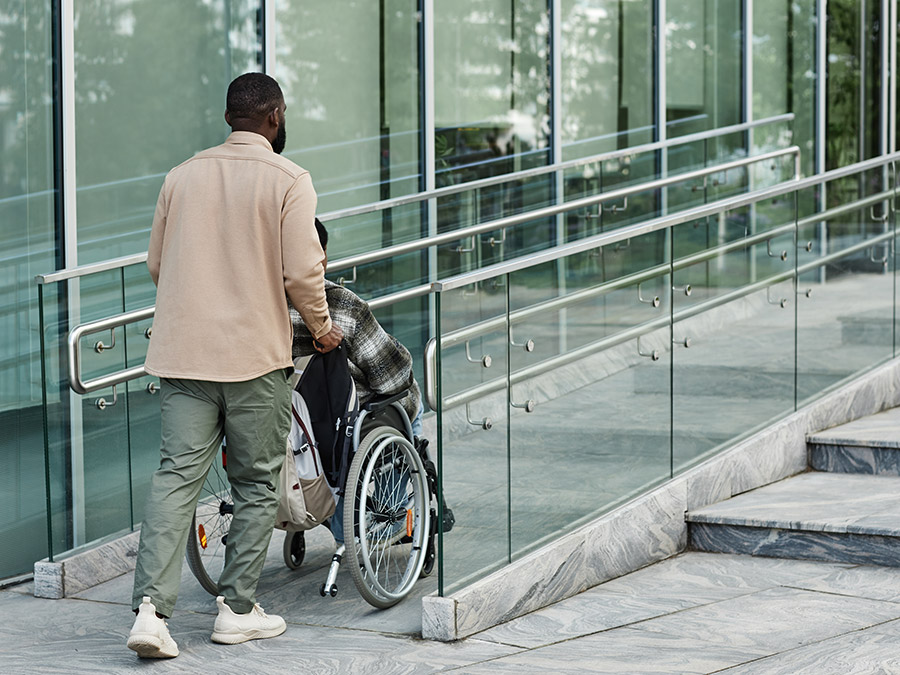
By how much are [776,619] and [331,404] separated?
1.53 meters

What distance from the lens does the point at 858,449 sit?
5707 mm

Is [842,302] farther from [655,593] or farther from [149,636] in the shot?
[149,636]

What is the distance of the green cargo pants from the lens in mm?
3699

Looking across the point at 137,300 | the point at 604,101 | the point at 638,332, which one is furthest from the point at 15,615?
the point at 604,101

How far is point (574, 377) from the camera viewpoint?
15.1 feet

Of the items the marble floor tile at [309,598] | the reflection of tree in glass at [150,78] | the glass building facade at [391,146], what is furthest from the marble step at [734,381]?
the reflection of tree in glass at [150,78]

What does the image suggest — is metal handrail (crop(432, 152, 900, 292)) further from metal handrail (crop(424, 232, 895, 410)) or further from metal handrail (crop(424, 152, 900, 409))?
metal handrail (crop(424, 232, 895, 410))

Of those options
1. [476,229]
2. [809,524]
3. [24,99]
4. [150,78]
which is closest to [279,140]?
[24,99]

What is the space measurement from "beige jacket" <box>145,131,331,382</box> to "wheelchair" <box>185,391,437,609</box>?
34 centimetres

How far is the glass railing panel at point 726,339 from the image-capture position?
523 centimetres

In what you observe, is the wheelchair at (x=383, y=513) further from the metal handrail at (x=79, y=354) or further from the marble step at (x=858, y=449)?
the marble step at (x=858, y=449)

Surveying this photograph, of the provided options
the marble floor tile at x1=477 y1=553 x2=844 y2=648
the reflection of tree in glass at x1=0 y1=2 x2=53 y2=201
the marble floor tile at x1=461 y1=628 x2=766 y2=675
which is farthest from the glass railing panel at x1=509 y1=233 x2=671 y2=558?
the reflection of tree in glass at x1=0 y1=2 x2=53 y2=201

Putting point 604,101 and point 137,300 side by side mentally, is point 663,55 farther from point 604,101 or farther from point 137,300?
point 137,300

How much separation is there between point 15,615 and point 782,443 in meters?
3.23
